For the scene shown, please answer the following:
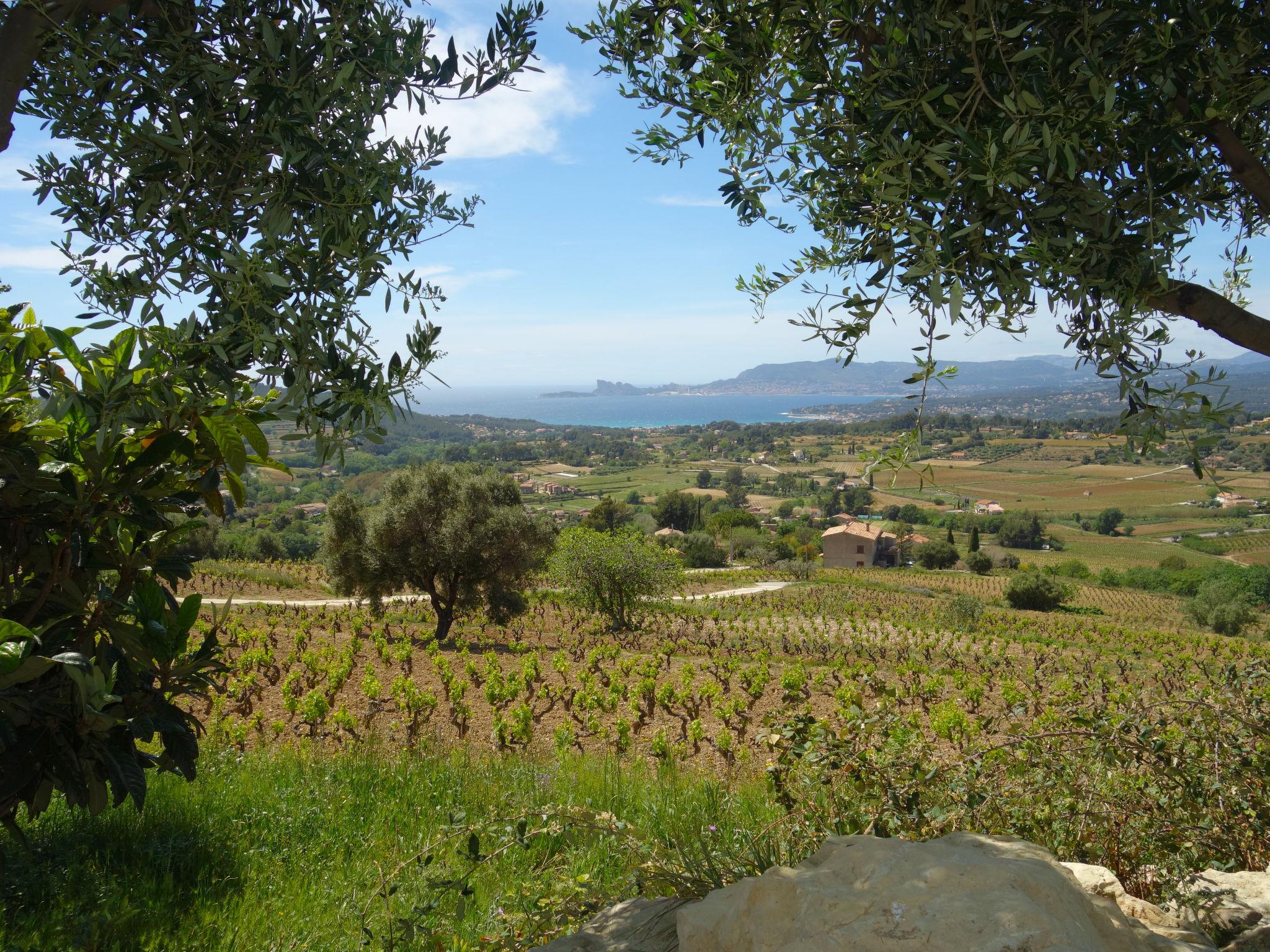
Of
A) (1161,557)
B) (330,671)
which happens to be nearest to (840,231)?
(330,671)

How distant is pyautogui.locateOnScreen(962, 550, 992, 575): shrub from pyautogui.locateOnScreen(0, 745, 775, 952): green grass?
72549mm

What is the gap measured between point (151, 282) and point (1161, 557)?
99556mm

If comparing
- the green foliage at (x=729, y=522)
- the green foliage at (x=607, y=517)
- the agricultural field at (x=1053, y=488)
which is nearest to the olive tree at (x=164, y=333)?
the green foliage at (x=607, y=517)

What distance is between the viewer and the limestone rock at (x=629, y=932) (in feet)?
7.43

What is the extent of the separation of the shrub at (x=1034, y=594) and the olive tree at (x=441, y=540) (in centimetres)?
3823

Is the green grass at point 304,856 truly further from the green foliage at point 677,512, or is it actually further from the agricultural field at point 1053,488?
the agricultural field at point 1053,488

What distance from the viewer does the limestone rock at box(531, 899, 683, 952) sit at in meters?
2.27

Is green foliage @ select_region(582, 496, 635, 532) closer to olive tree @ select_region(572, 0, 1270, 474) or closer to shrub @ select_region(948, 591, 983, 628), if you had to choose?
shrub @ select_region(948, 591, 983, 628)

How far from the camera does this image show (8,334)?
2.31m

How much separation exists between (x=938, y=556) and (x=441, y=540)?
70703mm

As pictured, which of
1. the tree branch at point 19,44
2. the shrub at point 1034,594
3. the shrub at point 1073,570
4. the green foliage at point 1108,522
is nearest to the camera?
the tree branch at point 19,44

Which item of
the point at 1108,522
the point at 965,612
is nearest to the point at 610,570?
the point at 965,612

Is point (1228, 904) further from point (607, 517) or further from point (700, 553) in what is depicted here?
point (607, 517)

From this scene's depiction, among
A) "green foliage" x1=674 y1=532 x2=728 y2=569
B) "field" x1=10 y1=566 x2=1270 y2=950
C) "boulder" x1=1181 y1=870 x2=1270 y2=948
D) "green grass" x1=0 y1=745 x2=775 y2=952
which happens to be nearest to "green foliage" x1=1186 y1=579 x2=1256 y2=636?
"green foliage" x1=674 y1=532 x2=728 y2=569
